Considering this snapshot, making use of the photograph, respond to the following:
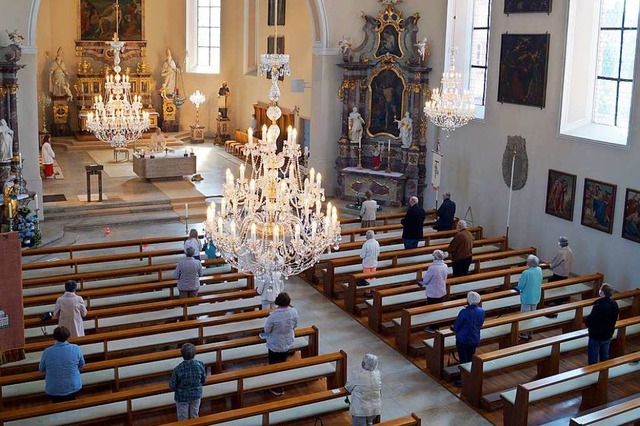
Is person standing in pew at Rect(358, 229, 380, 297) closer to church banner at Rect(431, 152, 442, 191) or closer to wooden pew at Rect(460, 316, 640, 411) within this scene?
wooden pew at Rect(460, 316, 640, 411)

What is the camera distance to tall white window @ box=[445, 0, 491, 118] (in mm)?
19250

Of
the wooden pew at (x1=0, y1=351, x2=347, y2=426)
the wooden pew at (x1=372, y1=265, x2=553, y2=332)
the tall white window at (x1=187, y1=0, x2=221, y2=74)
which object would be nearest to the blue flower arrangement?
Result: the wooden pew at (x1=372, y1=265, x2=553, y2=332)

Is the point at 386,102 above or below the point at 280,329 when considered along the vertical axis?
above

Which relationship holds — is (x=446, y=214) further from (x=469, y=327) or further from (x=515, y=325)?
(x=469, y=327)

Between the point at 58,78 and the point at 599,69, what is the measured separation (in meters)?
21.0

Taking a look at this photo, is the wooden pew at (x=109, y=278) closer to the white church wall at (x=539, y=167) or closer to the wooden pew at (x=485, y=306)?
the wooden pew at (x=485, y=306)

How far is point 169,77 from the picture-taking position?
31172 mm

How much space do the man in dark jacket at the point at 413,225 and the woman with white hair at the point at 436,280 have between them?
10.6 ft

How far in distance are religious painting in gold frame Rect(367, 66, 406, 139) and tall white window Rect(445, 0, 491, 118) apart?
6.04 ft

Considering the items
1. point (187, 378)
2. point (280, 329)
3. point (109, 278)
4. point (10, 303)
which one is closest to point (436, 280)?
point (280, 329)

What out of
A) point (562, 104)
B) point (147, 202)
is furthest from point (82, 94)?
point (562, 104)

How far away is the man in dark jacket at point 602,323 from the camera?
34.3 feet

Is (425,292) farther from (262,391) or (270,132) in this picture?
(270,132)

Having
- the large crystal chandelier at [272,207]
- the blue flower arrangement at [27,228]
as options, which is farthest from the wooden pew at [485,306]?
the blue flower arrangement at [27,228]
